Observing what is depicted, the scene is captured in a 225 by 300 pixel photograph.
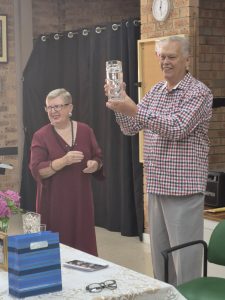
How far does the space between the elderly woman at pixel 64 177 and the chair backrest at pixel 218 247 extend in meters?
0.91

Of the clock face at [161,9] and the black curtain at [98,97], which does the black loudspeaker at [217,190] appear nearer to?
the black curtain at [98,97]

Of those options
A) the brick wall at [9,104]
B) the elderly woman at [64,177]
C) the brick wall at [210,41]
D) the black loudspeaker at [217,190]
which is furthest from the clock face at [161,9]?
the brick wall at [9,104]

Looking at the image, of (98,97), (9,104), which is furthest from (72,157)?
(9,104)

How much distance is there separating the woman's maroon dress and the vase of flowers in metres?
1.06

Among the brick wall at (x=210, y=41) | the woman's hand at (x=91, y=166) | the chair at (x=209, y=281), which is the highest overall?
the brick wall at (x=210, y=41)

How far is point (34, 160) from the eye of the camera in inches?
143

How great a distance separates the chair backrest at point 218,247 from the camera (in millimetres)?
3039

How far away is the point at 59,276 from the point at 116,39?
4142 millimetres

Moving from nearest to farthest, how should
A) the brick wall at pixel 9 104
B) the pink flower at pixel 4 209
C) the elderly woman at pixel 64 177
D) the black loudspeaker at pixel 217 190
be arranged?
the pink flower at pixel 4 209 → the elderly woman at pixel 64 177 → the black loudspeaker at pixel 217 190 → the brick wall at pixel 9 104

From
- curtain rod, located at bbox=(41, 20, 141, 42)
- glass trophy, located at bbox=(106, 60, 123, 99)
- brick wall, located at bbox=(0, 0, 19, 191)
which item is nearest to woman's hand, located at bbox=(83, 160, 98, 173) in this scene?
glass trophy, located at bbox=(106, 60, 123, 99)

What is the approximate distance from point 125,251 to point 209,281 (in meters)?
2.48

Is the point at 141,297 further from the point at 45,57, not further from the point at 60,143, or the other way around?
the point at 45,57

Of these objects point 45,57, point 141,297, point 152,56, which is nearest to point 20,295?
point 141,297

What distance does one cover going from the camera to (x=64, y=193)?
363 centimetres
